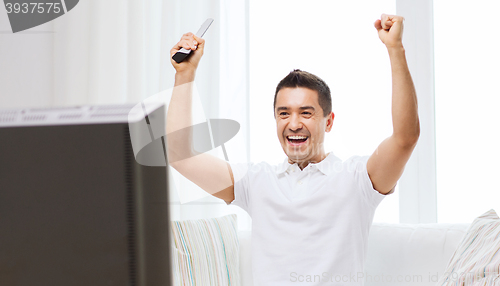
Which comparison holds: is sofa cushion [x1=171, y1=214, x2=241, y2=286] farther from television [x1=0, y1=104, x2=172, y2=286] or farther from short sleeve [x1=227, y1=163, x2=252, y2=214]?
television [x1=0, y1=104, x2=172, y2=286]

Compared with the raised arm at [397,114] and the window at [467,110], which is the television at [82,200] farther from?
the window at [467,110]

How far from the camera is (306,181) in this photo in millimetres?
1334

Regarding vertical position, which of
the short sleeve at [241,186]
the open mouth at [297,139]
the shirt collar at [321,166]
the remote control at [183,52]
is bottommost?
the short sleeve at [241,186]

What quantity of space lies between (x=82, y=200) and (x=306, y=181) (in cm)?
99

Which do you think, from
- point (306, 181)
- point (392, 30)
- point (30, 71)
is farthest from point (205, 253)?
point (30, 71)

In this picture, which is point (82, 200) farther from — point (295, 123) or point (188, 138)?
point (295, 123)

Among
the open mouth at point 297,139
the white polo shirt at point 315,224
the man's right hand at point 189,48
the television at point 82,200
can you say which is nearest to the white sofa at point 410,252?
the white polo shirt at point 315,224

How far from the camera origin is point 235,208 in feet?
6.48

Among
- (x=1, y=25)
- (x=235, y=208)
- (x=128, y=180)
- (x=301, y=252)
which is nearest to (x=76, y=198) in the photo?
(x=128, y=180)

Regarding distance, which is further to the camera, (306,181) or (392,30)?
(306,181)

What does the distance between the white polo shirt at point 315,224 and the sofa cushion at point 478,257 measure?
25 cm

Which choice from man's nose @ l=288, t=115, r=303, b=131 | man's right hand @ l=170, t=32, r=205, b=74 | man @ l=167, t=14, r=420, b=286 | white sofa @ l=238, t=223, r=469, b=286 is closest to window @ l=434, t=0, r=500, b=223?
white sofa @ l=238, t=223, r=469, b=286

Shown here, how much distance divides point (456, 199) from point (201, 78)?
1.26 metres

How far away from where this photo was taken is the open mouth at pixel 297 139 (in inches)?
53.1
